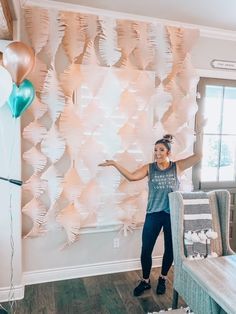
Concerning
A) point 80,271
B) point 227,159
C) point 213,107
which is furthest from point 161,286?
point 213,107

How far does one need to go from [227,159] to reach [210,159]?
0.25 metres

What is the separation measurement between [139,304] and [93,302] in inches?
15.7

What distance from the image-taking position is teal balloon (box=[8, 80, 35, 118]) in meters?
2.09

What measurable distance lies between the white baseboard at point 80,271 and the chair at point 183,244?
87cm

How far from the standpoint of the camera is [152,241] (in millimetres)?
2580

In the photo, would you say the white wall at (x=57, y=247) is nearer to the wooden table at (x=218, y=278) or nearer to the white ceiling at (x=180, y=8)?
the white ceiling at (x=180, y=8)

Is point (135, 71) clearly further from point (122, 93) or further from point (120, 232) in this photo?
point (120, 232)

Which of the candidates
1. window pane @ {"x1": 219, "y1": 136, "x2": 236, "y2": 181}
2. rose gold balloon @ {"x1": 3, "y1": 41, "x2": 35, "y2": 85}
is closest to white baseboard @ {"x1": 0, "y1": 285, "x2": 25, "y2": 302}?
rose gold balloon @ {"x1": 3, "y1": 41, "x2": 35, "y2": 85}

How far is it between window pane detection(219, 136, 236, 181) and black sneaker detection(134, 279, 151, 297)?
153 cm

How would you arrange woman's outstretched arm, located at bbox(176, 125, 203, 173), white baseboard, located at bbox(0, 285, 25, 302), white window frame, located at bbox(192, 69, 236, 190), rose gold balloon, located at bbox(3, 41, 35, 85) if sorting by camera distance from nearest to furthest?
1. rose gold balloon, located at bbox(3, 41, 35, 85)
2. white baseboard, located at bbox(0, 285, 25, 302)
3. woman's outstretched arm, located at bbox(176, 125, 203, 173)
4. white window frame, located at bbox(192, 69, 236, 190)

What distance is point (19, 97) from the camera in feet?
6.87

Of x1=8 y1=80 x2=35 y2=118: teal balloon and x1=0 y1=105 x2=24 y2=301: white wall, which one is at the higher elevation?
x1=8 y1=80 x2=35 y2=118: teal balloon

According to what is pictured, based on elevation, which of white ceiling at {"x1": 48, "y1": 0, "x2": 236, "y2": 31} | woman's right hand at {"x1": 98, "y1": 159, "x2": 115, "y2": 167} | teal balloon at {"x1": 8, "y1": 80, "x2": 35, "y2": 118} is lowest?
woman's right hand at {"x1": 98, "y1": 159, "x2": 115, "y2": 167}

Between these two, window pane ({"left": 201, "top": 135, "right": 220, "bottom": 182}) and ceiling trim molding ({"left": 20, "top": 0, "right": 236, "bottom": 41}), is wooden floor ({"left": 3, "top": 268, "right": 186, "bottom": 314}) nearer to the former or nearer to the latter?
window pane ({"left": 201, "top": 135, "right": 220, "bottom": 182})
